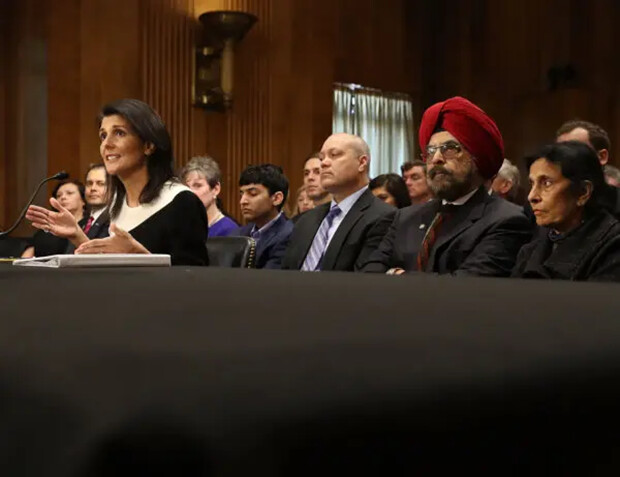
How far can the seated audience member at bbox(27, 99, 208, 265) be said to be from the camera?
2662mm

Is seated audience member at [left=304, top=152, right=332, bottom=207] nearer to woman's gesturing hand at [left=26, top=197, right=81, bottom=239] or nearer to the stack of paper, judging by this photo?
woman's gesturing hand at [left=26, top=197, right=81, bottom=239]

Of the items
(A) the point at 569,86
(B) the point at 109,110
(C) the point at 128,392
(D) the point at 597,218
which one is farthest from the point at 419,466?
(A) the point at 569,86

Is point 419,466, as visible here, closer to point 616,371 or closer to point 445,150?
point 616,371

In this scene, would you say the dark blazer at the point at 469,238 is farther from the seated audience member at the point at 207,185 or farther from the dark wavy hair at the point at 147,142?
the seated audience member at the point at 207,185

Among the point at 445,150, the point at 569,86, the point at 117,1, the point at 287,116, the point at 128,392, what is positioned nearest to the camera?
the point at 128,392

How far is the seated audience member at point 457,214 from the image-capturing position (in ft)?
9.36

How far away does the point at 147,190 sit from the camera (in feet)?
9.14

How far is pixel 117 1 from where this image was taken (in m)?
6.68

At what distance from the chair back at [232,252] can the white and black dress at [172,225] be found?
40 centimetres

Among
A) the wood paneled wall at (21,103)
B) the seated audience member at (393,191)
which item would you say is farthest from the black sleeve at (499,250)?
the wood paneled wall at (21,103)

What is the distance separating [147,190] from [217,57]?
4.58 metres

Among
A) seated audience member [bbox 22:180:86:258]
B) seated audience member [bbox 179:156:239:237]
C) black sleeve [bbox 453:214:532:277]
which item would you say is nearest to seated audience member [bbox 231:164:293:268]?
seated audience member [bbox 179:156:239:237]

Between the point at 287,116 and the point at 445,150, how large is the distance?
4743 millimetres

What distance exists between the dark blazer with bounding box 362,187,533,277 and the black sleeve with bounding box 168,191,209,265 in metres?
0.73
